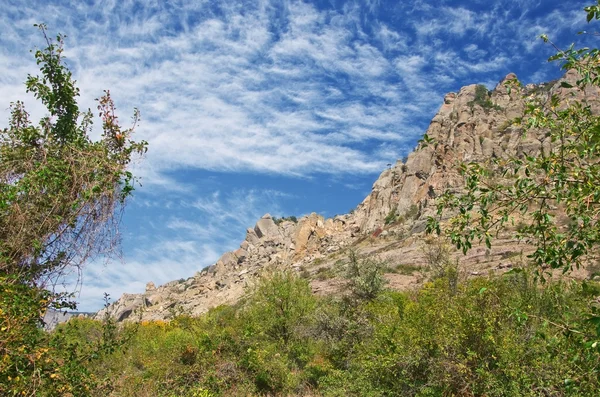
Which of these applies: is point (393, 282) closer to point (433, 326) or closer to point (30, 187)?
point (433, 326)

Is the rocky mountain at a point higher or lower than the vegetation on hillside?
higher

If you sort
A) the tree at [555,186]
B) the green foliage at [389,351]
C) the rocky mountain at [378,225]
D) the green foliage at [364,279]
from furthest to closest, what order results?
1. the rocky mountain at [378,225]
2. the green foliage at [364,279]
3. the green foliage at [389,351]
4. the tree at [555,186]

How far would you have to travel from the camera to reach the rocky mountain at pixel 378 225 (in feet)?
228

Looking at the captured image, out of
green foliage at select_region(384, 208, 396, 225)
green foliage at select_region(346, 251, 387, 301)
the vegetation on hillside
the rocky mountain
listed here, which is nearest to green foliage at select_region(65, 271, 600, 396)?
the vegetation on hillside

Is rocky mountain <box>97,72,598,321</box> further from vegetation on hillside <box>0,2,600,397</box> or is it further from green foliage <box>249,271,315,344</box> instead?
vegetation on hillside <box>0,2,600,397</box>

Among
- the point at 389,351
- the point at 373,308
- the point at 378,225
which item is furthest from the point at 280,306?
the point at 378,225

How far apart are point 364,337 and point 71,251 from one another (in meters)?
15.7

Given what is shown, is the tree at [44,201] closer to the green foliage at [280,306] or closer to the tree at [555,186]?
the tree at [555,186]

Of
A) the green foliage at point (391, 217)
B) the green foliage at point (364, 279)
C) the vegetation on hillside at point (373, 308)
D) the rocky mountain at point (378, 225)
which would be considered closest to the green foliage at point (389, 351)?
the vegetation on hillside at point (373, 308)

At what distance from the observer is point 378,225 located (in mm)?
87375

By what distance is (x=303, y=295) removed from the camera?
87.1 ft

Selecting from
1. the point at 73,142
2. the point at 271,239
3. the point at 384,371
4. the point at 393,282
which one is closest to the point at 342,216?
the point at 271,239

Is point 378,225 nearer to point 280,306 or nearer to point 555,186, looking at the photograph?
point 280,306

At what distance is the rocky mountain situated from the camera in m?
69.4
